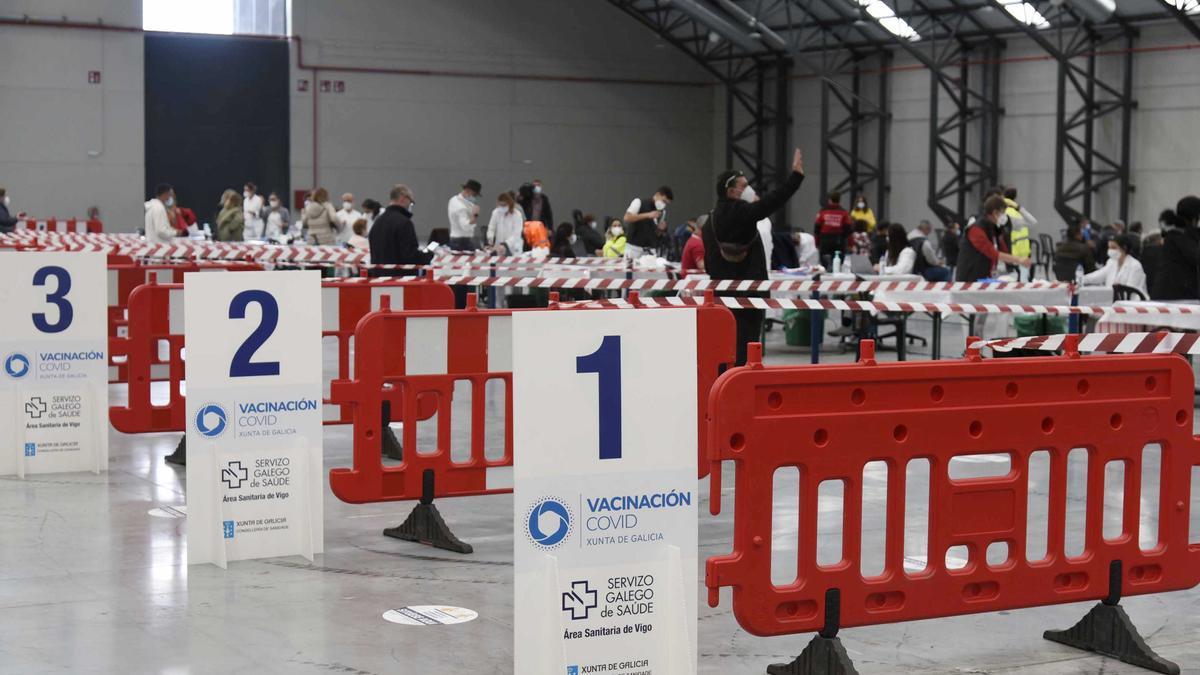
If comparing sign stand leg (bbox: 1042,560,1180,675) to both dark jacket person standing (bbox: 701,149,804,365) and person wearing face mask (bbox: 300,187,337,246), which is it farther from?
person wearing face mask (bbox: 300,187,337,246)

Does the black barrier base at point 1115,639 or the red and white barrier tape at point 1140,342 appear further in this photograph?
the red and white barrier tape at point 1140,342

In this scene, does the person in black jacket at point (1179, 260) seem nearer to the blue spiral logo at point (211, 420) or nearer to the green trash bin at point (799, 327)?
the green trash bin at point (799, 327)

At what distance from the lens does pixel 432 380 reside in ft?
21.7

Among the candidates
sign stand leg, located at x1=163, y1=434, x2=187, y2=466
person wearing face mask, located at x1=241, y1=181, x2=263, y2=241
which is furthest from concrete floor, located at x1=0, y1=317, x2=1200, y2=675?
person wearing face mask, located at x1=241, y1=181, x2=263, y2=241

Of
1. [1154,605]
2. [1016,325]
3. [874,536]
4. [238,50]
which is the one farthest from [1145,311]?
[238,50]

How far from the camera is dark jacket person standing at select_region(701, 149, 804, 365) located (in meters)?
9.96

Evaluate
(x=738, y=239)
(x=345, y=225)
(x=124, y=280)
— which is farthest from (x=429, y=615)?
(x=345, y=225)

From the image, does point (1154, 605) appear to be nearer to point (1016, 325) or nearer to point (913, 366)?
point (913, 366)

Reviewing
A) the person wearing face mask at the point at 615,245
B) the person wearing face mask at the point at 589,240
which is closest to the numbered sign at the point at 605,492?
the person wearing face mask at the point at 615,245

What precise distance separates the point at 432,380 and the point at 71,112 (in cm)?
2685

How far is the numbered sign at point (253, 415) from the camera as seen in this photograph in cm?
618

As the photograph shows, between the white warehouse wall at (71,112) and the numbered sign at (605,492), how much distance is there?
2916cm

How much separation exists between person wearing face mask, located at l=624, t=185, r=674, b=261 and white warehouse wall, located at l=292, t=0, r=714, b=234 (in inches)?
515

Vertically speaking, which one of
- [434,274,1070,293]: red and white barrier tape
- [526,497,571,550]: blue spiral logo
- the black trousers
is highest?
[434,274,1070,293]: red and white barrier tape
